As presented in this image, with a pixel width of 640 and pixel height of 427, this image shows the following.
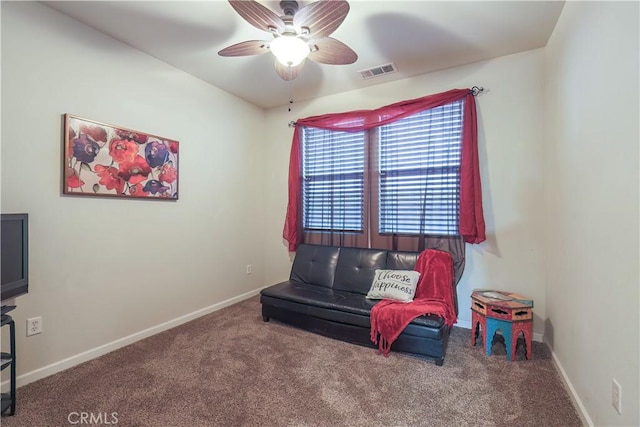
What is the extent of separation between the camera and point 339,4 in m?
1.56

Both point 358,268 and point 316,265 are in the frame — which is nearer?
point 358,268

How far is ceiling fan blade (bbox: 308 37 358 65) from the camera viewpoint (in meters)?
1.97

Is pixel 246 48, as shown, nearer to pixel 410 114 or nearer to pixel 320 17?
pixel 320 17

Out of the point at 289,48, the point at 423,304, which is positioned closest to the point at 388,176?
the point at 423,304

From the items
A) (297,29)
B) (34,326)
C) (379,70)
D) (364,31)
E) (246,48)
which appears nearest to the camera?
(297,29)

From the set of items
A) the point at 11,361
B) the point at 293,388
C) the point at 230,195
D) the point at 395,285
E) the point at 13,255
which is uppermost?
the point at 230,195

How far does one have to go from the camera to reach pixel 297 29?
179 cm

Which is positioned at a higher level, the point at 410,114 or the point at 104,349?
the point at 410,114

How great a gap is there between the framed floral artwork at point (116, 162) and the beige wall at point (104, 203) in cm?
7

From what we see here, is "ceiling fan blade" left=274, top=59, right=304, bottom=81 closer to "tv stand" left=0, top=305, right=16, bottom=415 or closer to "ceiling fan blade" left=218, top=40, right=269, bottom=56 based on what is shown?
"ceiling fan blade" left=218, top=40, right=269, bottom=56

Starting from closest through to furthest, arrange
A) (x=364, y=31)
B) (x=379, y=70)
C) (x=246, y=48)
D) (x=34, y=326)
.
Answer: (x=34, y=326), (x=246, y=48), (x=364, y=31), (x=379, y=70)

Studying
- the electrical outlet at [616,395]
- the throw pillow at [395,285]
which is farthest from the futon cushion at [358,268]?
the electrical outlet at [616,395]

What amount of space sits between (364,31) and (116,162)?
225cm

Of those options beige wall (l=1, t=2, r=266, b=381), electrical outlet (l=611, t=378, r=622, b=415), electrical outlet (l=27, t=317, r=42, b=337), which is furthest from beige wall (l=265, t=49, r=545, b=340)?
electrical outlet (l=27, t=317, r=42, b=337)
